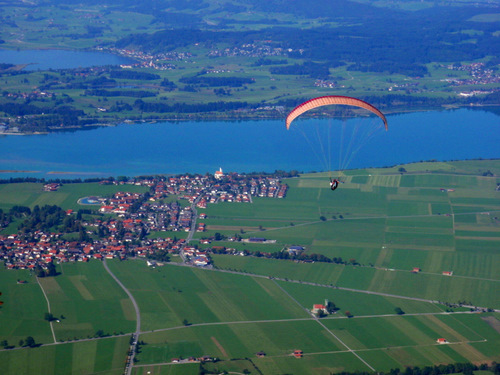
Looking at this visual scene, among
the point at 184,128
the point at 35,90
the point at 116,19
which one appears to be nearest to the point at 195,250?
the point at 184,128

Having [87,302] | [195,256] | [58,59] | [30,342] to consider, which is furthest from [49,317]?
[58,59]

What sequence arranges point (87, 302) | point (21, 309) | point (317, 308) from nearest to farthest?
point (21, 309) → point (317, 308) → point (87, 302)

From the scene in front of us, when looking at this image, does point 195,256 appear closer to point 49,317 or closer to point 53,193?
point 49,317

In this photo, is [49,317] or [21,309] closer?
[49,317]

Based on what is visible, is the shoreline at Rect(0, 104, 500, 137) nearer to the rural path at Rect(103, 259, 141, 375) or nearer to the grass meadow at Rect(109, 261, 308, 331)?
the rural path at Rect(103, 259, 141, 375)

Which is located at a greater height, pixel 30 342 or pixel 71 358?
pixel 30 342

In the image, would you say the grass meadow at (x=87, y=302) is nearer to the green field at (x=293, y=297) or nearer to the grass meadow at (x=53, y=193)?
the green field at (x=293, y=297)

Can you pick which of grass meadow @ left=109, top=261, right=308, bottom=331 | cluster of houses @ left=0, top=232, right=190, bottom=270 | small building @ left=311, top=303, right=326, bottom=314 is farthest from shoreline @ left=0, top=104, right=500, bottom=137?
small building @ left=311, top=303, right=326, bottom=314
